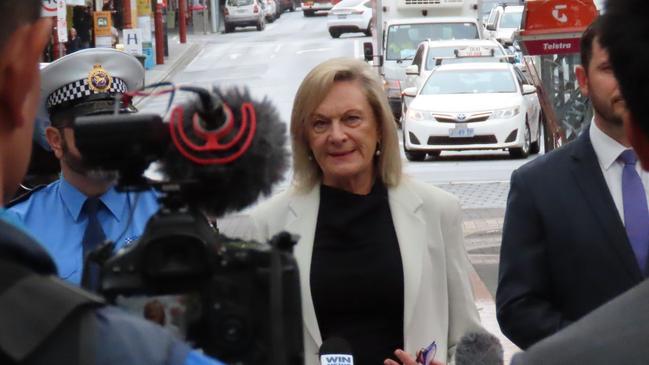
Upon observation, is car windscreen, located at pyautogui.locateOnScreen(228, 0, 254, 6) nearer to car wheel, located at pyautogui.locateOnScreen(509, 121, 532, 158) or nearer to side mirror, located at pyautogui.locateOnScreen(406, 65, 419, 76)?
side mirror, located at pyautogui.locateOnScreen(406, 65, 419, 76)

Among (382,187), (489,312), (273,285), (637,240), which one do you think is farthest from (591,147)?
(489,312)

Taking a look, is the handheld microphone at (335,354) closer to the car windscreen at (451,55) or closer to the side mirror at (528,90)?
the side mirror at (528,90)

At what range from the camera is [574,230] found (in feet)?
13.1

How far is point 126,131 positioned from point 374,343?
228 cm

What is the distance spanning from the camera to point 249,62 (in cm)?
Answer: 4697

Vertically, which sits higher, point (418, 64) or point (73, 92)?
point (73, 92)

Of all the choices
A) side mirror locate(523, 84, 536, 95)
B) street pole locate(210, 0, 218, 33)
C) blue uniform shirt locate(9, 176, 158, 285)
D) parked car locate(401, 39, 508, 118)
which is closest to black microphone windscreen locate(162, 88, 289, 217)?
blue uniform shirt locate(9, 176, 158, 285)

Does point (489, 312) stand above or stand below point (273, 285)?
below

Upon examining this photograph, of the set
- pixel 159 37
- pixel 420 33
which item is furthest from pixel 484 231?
pixel 159 37

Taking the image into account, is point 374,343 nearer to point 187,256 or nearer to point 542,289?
point 542,289

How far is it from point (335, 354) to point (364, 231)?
1.83 feet

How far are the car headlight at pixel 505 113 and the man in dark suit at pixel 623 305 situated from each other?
64.1 ft

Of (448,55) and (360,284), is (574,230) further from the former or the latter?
(448,55)

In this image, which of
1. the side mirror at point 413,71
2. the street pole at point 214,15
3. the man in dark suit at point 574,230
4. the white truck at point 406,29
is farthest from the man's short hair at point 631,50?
the street pole at point 214,15
